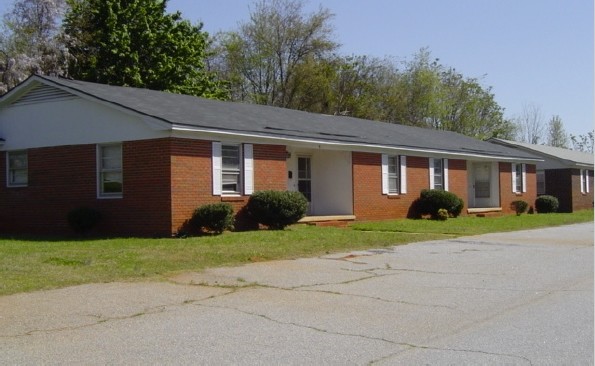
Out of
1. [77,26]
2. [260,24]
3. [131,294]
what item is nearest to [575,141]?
[260,24]

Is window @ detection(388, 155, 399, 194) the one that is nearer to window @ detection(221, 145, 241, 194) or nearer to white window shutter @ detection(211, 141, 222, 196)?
window @ detection(221, 145, 241, 194)

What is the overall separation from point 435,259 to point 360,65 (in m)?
40.6

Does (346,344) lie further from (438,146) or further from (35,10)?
(35,10)

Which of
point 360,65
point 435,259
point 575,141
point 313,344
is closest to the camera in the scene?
point 313,344

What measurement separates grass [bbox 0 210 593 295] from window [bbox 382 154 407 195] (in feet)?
16.6

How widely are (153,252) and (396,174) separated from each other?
14383 millimetres

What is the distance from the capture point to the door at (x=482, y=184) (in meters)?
34.7

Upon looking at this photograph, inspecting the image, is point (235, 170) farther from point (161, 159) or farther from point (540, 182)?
point (540, 182)

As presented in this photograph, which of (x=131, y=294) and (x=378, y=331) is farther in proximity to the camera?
(x=131, y=294)

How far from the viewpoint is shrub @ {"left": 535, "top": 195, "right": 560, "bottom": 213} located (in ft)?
123

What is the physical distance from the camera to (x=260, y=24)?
4988 cm

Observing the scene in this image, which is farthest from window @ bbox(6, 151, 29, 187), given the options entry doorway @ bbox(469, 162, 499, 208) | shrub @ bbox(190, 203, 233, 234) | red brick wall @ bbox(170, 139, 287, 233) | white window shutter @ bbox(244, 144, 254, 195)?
entry doorway @ bbox(469, 162, 499, 208)

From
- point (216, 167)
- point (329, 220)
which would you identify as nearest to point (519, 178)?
point (329, 220)

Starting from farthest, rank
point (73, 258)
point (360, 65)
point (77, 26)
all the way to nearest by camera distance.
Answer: point (360, 65) → point (77, 26) → point (73, 258)
